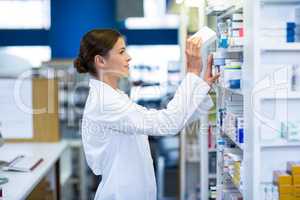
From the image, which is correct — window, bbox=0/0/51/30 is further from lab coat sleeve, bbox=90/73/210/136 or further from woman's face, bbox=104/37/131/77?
lab coat sleeve, bbox=90/73/210/136

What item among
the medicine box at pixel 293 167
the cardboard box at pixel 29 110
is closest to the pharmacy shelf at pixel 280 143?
the medicine box at pixel 293 167

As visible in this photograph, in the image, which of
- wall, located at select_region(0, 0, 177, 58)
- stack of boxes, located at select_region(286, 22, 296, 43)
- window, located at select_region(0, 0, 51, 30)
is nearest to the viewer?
stack of boxes, located at select_region(286, 22, 296, 43)

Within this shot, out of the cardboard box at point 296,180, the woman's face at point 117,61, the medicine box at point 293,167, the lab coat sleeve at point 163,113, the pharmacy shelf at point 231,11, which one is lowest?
the cardboard box at point 296,180

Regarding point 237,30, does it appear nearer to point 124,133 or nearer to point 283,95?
point 283,95

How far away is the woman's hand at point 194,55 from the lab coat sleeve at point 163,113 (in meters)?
0.04

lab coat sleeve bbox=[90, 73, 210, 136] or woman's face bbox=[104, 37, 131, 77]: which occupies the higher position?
woman's face bbox=[104, 37, 131, 77]

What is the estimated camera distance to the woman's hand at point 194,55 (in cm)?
201

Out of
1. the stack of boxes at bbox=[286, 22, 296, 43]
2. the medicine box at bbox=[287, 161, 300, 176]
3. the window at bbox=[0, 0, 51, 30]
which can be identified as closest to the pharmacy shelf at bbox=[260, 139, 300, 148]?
the medicine box at bbox=[287, 161, 300, 176]

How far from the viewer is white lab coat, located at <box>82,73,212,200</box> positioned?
2.05m

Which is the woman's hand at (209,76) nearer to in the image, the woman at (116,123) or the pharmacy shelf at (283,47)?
the woman at (116,123)

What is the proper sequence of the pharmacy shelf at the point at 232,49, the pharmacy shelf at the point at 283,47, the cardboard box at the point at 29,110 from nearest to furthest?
the pharmacy shelf at the point at 283,47, the pharmacy shelf at the point at 232,49, the cardboard box at the point at 29,110

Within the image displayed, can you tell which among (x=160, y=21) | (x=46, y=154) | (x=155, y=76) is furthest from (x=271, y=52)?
(x=160, y=21)

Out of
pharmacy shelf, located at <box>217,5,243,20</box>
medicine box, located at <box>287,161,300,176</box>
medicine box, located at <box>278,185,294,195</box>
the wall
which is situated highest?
the wall

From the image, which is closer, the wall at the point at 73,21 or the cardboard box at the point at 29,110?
the cardboard box at the point at 29,110
